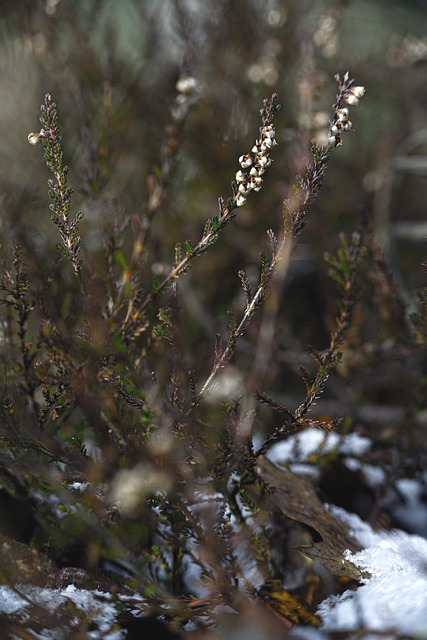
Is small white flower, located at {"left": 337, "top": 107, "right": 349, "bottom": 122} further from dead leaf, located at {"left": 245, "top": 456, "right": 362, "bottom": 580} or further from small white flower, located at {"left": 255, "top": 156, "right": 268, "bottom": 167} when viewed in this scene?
dead leaf, located at {"left": 245, "top": 456, "right": 362, "bottom": 580}

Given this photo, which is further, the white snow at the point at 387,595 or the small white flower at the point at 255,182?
the small white flower at the point at 255,182

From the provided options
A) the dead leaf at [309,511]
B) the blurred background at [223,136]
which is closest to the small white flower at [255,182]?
the dead leaf at [309,511]

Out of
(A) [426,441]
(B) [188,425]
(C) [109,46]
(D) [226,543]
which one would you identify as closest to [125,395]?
(B) [188,425]

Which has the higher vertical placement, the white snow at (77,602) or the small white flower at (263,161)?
the small white flower at (263,161)

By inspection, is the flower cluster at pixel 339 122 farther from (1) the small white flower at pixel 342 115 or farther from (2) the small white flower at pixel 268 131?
(2) the small white flower at pixel 268 131

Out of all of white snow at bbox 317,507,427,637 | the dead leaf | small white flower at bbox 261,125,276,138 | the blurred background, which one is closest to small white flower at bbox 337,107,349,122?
small white flower at bbox 261,125,276,138

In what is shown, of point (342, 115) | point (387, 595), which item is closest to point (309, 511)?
point (387, 595)

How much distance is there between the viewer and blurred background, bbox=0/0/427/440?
2387 millimetres

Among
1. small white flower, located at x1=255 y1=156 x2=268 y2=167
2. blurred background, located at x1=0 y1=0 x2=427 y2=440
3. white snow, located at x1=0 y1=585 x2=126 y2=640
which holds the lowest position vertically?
white snow, located at x1=0 y1=585 x2=126 y2=640

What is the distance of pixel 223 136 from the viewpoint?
266cm

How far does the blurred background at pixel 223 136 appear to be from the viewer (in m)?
2.39

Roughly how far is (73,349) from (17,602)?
492 mm

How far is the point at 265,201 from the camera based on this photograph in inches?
106

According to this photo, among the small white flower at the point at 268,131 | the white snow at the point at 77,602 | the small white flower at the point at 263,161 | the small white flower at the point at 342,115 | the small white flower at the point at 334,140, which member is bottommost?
the white snow at the point at 77,602
